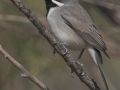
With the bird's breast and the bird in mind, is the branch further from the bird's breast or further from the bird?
the bird's breast

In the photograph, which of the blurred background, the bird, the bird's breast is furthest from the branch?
the blurred background

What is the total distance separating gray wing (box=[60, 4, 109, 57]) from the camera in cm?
323

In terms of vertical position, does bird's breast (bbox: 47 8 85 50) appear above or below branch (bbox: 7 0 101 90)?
below

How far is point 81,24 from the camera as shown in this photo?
3355 millimetres

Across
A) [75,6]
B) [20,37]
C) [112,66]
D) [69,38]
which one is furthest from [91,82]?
[112,66]

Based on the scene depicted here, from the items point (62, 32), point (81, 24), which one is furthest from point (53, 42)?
point (81, 24)

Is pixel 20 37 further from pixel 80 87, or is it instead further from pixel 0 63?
pixel 80 87

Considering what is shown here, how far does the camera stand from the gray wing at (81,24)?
3.23 meters

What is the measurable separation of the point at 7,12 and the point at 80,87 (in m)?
1.23

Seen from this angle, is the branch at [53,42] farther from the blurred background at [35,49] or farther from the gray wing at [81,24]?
the blurred background at [35,49]

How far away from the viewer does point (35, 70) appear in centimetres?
374

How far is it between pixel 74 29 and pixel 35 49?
0.69 metres

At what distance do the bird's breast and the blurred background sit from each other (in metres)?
0.50

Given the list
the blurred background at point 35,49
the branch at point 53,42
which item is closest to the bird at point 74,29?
the blurred background at point 35,49
